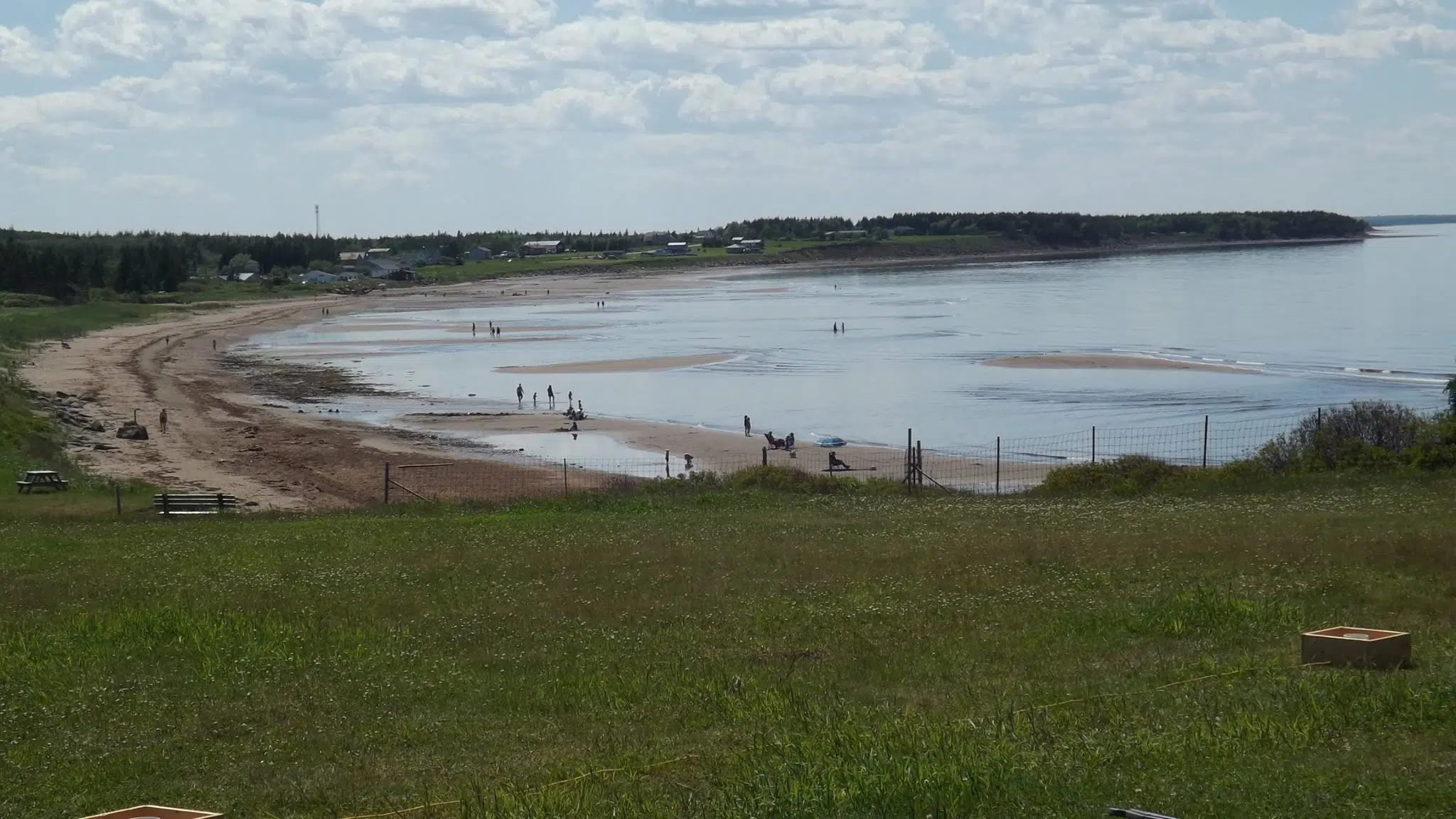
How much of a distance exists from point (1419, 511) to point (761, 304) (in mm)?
118633

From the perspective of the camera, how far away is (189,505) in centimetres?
3116

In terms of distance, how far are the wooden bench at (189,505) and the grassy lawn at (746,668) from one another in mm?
4381

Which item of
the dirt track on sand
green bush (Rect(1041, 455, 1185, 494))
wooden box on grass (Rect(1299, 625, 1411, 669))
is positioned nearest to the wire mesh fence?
the dirt track on sand

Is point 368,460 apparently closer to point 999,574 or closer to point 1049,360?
point 999,574

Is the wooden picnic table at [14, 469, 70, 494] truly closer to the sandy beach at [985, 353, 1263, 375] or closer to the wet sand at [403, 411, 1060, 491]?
the wet sand at [403, 411, 1060, 491]

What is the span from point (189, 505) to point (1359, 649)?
25429 millimetres

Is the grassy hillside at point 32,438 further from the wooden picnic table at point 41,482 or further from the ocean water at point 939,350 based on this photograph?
the ocean water at point 939,350

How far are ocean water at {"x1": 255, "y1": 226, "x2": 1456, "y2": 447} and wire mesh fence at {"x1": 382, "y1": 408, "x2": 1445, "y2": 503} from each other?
93.6 inches

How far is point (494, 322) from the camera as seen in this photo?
122 metres

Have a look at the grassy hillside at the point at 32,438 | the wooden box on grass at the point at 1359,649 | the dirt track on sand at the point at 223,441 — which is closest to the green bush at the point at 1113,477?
the dirt track on sand at the point at 223,441

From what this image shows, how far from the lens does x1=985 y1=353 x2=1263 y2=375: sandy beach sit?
71188 millimetres

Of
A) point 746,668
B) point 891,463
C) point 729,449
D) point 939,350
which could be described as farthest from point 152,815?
point 939,350

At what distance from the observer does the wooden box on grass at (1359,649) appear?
12266 mm

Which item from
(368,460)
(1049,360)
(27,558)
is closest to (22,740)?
(27,558)
